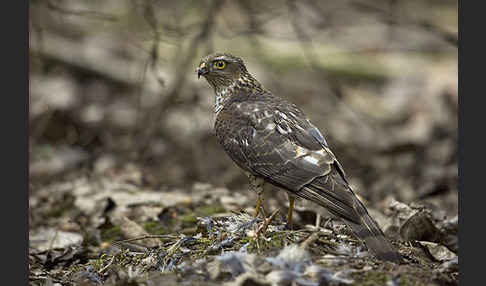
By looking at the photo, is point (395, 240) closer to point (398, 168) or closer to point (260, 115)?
point (260, 115)

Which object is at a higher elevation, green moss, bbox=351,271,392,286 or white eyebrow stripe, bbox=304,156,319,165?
white eyebrow stripe, bbox=304,156,319,165

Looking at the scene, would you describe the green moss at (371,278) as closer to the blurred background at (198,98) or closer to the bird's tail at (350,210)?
the bird's tail at (350,210)

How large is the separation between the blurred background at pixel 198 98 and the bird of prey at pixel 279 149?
4.08ft

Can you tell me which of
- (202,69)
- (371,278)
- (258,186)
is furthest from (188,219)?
(371,278)

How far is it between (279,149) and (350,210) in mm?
898

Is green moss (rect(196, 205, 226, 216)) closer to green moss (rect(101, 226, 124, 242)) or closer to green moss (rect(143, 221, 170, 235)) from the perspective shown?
green moss (rect(143, 221, 170, 235))

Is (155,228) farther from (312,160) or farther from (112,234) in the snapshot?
(312,160)

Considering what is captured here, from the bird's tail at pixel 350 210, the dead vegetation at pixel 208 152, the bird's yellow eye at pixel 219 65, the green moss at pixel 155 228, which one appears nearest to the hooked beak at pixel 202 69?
the bird's yellow eye at pixel 219 65

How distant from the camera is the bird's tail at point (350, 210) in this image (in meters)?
4.18

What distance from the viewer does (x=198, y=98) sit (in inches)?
358

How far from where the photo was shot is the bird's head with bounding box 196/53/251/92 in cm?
613

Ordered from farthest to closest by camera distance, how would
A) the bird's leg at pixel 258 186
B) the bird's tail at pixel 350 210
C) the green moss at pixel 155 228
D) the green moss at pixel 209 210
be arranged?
the green moss at pixel 209 210
the green moss at pixel 155 228
the bird's leg at pixel 258 186
the bird's tail at pixel 350 210

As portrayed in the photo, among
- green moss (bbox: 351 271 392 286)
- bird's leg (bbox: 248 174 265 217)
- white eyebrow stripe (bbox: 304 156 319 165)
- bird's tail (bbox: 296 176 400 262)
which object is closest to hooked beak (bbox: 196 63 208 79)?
bird's leg (bbox: 248 174 265 217)

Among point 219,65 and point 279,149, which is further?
point 219,65
